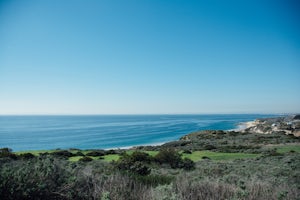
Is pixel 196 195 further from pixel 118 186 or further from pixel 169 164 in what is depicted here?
pixel 169 164

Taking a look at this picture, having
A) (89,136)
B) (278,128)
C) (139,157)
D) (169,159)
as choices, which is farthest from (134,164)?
(278,128)

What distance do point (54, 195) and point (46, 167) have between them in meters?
0.73

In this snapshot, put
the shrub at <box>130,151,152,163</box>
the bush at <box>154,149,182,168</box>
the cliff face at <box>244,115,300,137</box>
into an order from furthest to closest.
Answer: the cliff face at <box>244,115,300,137</box>, the bush at <box>154,149,182,168</box>, the shrub at <box>130,151,152,163</box>

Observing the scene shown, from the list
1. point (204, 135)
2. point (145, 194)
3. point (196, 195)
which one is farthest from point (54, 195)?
point (204, 135)

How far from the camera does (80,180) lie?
503 cm

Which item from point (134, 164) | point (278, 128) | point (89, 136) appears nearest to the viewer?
point (134, 164)

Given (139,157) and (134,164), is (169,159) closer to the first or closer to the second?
(139,157)

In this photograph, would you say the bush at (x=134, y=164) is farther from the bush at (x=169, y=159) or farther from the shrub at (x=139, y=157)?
the bush at (x=169, y=159)

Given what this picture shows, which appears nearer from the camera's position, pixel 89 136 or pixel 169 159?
pixel 169 159

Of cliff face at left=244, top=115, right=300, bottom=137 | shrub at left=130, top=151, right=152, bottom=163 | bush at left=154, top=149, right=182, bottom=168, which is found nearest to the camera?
shrub at left=130, top=151, right=152, bottom=163

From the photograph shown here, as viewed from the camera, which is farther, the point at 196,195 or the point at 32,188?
the point at 196,195

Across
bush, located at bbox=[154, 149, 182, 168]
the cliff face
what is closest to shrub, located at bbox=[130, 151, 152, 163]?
bush, located at bbox=[154, 149, 182, 168]

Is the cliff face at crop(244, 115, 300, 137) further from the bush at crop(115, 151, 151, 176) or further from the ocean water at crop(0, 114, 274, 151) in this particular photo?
the bush at crop(115, 151, 151, 176)

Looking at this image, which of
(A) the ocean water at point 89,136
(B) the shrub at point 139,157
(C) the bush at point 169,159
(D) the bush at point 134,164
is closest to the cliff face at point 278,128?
(A) the ocean water at point 89,136
